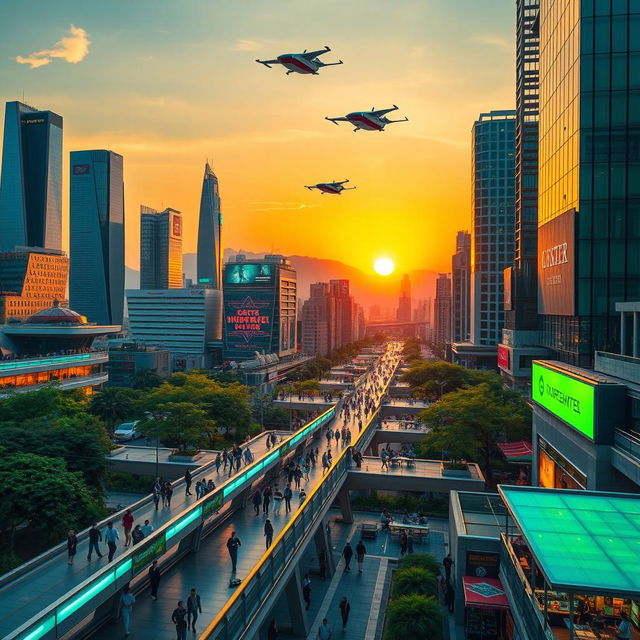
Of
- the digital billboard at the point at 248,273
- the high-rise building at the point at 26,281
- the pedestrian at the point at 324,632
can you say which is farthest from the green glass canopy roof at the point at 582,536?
the high-rise building at the point at 26,281

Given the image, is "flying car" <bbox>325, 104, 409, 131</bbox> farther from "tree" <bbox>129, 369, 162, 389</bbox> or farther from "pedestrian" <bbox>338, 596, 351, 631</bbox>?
"tree" <bbox>129, 369, 162, 389</bbox>

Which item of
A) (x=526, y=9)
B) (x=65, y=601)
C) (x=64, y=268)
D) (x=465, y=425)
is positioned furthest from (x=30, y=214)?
(x=65, y=601)

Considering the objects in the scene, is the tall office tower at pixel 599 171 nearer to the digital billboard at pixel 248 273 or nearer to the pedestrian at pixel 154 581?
the pedestrian at pixel 154 581

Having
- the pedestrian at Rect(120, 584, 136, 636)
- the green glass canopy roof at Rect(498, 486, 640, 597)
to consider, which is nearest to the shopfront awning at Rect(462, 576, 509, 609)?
the green glass canopy roof at Rect(498, 486, 640, 597)

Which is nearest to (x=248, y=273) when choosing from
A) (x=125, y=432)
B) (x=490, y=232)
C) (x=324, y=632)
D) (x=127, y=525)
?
(x=490, y=232)

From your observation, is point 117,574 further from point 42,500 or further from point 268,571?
point 42,500

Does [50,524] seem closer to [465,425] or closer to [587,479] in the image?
[587,479]
